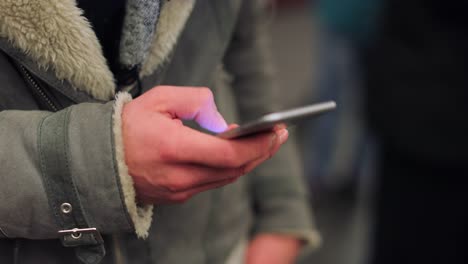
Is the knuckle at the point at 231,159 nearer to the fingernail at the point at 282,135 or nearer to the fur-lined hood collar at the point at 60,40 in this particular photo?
the fingernail at the point at 282,135

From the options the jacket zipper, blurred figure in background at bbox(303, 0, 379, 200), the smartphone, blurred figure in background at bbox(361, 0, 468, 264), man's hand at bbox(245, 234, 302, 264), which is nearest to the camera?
the smartphone

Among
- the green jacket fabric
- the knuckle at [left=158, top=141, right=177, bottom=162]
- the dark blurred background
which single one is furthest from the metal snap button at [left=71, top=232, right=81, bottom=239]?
the dark blurred background

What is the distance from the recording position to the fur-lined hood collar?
575 millimetres

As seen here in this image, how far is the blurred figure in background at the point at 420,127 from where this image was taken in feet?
4.56

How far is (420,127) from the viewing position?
1439mm

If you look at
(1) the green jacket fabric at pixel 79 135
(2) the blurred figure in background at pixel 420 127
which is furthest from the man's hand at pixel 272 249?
(2) the blurred figure in background at pixel 420 127

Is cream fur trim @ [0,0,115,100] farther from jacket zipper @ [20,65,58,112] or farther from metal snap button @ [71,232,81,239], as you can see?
metal snap button @ [71,232,81,239]

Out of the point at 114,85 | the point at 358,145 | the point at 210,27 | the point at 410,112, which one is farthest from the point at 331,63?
the point at 114,85

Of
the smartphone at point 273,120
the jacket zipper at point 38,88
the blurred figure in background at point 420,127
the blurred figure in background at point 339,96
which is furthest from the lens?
the blurred figure in background at point 339,96

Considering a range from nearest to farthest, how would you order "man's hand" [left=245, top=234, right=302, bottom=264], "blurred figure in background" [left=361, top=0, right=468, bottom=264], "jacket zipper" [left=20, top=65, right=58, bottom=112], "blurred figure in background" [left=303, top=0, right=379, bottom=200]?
"jacket zipper" [left=20, top=65, right=58, bottom=112] → "man's hand" [left=245, top=234, right=302, bottom=264] → "blurred figure in background" [left=361, top=0, right=468, bottom=264] → "blurred figure in background" [left=303, top=0, right=379, bottom=200]

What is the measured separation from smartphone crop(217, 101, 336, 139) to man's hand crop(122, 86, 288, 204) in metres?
0.02

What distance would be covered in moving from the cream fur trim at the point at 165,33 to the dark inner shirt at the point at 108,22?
4 centimetres

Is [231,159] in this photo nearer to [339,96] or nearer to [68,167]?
[68,167]

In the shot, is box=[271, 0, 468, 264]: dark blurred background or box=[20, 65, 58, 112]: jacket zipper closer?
box=[20, 65, 58, 112]: jacket zipper
